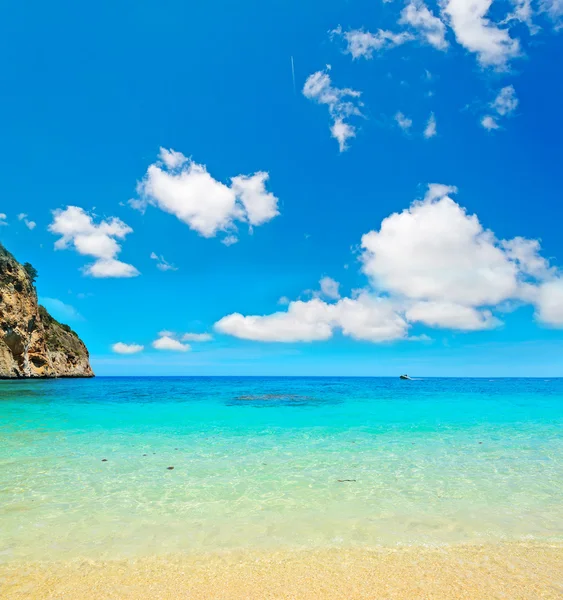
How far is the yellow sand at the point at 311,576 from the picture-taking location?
13.9 feet

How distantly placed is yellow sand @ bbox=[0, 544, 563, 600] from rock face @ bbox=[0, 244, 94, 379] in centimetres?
7038

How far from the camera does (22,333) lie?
2549 inches

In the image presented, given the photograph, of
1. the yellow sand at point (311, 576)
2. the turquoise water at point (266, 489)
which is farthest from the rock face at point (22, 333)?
the yellow sand at point (311, 576)

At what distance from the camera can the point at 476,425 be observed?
19.0 metres

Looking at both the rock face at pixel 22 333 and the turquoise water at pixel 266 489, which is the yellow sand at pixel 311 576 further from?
the rock face at pixel 22 333

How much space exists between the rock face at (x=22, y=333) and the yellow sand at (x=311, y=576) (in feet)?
231

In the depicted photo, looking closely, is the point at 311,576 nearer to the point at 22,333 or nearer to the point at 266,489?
the point at 266,489

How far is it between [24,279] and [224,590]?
7874 centimetres

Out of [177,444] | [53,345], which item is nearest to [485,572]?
[177,444]

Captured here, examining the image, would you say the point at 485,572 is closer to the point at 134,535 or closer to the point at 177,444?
the point at 134,535

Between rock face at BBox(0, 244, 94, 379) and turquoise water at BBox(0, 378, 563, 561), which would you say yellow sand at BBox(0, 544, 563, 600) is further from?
rock face at BBox(0, 244, 94, 379)

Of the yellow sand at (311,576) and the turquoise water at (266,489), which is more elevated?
the yellow sand at (311,576)

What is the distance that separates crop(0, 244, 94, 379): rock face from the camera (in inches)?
2430

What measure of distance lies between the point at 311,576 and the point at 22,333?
75613 mm
